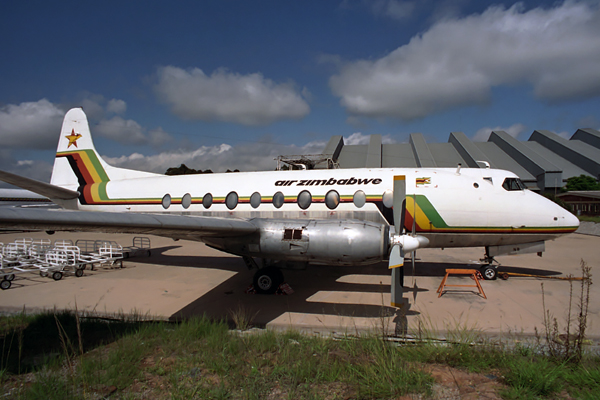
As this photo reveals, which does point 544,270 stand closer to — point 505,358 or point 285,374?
point 505,358

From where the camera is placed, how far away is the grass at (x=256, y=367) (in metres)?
4.31

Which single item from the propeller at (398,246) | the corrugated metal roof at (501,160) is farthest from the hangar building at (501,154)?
the propeller at (398,246)

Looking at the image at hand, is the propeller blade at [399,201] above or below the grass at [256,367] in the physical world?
above

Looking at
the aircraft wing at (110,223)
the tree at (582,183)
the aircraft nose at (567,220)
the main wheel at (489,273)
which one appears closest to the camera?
the aircraft wing at (110,223)

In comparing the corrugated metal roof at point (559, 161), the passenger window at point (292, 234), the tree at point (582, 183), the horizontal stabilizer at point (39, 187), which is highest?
the corrugated metal roof at point (559, 161)

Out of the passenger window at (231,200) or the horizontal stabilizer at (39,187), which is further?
the passenger window at (231,200)

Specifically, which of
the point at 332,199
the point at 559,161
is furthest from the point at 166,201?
the point at 559,161

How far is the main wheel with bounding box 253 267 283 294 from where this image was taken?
9.45 m

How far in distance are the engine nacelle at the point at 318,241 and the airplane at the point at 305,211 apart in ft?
0.08

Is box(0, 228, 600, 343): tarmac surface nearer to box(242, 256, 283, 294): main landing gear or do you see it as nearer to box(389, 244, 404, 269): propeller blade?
box(242, 256, 283, 294): main landing gear

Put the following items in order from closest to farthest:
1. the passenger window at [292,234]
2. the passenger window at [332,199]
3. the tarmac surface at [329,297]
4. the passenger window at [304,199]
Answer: the tarmac surface at [329,297] → the passenger window at [292,234] → the passenger window at [332,199] → the passenger window at [304,199]

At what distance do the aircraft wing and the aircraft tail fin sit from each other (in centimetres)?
847

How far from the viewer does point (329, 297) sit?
9344 millimetres

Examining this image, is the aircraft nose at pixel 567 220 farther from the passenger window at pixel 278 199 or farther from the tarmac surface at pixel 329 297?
the passenger window at pixel 278 199
